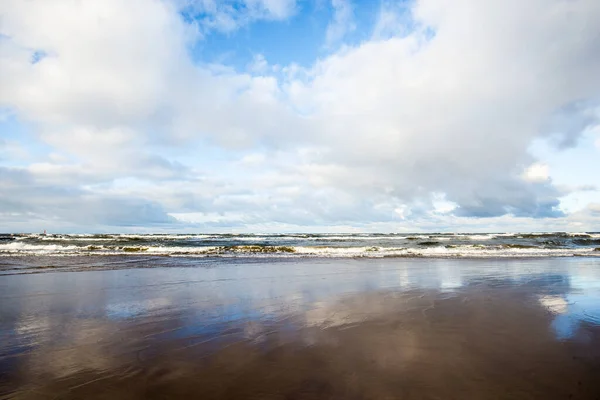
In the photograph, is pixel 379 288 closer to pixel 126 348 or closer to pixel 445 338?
pixel 445 338

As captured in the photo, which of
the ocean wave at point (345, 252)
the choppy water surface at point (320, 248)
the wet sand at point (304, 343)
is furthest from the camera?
the choppy water surface at point (320, 248)

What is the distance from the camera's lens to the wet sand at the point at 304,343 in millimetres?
3441

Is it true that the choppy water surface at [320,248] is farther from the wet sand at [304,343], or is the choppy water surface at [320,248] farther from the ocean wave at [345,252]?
the wet sand at [304,343]

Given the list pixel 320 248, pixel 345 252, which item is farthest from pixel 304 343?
pixel 320 248

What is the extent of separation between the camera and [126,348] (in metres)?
4.73

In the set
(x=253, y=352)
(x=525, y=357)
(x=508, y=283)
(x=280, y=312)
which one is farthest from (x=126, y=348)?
(x=508, y=283)

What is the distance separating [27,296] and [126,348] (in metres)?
6.24

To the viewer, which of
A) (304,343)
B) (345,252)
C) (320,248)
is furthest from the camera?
(320,248)

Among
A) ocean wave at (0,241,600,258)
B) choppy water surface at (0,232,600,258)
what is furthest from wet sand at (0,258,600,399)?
choppy water surface at (0,232,600,258)

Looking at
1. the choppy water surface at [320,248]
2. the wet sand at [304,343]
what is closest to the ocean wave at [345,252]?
the choppy water surface at [320,248]

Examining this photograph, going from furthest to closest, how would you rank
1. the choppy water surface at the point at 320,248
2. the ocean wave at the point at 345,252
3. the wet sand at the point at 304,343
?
the choppy water surface at the point at 320,248
the ocean wave at the point at 345,252
the wet sand at the point at 304,343

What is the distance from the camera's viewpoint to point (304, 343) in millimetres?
4801

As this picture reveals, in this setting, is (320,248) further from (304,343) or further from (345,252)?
(304,343)

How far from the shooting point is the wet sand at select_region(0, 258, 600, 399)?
3441mm
